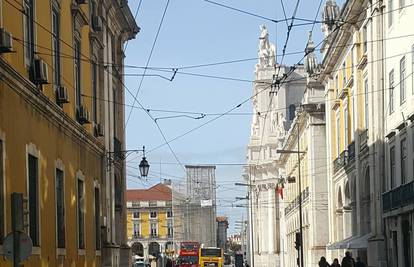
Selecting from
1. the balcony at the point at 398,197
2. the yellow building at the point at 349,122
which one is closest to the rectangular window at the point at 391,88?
the yellow building at the point at 349,122

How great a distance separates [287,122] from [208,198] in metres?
17.9

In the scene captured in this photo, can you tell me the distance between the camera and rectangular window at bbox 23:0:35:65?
18.8m

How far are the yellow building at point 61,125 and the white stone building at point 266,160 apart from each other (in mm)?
77592

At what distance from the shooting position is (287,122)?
110 metres

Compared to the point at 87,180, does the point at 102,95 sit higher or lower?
higher

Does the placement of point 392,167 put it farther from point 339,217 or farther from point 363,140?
point 339,217

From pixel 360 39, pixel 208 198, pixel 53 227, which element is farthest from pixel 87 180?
pixel 208 198

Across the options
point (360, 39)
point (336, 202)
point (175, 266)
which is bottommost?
point (175, 266)

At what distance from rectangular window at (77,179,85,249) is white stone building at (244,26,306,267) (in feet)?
275

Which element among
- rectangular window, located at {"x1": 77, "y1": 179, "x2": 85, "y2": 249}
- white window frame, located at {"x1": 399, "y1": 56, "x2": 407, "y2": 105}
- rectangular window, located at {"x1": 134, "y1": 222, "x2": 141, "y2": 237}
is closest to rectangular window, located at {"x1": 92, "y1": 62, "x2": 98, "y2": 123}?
rectangular window, located at {"x1": 77, "y1": 179, "x2": 85, "y2": 249}

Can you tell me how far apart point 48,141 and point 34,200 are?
187cm

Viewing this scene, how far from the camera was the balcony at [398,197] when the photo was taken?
29495 mm

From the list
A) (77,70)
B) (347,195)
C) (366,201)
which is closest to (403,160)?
(366,201)

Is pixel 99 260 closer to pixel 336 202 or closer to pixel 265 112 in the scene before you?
pixel 336 202
